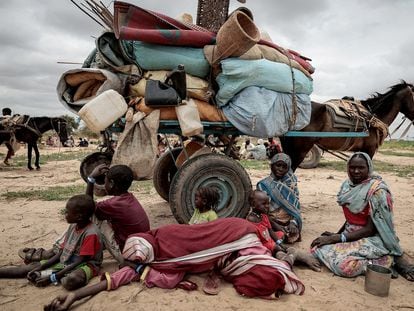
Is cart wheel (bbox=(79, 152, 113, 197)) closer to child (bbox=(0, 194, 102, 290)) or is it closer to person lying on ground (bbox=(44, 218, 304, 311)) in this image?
child (bbox=(0, 194, 102, 290))

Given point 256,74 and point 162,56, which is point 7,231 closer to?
point 162,56

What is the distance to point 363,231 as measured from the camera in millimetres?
3002

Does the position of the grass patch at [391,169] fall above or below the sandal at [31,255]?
above

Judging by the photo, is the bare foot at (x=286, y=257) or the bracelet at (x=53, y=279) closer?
the bracelet at (x=53, y=279)

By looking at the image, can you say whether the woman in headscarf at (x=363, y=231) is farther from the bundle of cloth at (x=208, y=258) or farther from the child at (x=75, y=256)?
the child at (x=75, y=256)

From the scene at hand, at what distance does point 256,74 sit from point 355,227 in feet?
6.25

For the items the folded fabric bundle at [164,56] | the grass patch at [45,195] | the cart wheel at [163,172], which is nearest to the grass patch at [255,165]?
the grass patch at [45,195]

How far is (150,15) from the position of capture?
3.41m

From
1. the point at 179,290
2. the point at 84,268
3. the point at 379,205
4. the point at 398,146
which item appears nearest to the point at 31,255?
the point at 84,268

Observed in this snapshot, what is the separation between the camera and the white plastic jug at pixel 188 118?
3.27m

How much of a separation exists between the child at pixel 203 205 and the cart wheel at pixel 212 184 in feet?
0.71

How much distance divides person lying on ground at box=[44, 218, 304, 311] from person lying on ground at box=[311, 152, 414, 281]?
2.15 ft

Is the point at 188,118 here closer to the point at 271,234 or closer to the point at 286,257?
the point at 271,234

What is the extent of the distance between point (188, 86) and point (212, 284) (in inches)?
80.6
